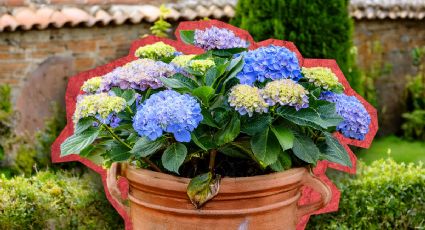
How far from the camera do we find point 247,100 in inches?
81.9

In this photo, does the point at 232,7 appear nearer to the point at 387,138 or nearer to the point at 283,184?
the point at 387,138

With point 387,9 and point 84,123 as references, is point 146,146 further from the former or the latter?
point 387,9

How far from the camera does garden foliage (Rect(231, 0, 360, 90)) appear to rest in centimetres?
610

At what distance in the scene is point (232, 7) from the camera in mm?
7484

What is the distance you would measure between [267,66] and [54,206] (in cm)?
163

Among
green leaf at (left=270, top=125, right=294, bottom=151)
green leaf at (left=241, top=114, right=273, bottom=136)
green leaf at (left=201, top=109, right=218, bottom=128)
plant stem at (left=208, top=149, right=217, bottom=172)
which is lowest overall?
plant stem at (left=208, top=149, right=217, bottom=172)

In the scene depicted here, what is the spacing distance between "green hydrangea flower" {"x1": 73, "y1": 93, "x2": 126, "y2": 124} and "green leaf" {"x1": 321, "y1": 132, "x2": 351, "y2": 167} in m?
0.69

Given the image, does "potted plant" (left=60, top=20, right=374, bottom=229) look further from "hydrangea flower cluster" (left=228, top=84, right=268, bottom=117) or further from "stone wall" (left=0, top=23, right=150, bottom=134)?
"stone wall" (left=0, top=23, right=150, bottom=134)

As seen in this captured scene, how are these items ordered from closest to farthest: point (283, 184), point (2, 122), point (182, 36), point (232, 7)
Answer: point (283, 184), point (182, 36), point (2, 122), point (232, 7)

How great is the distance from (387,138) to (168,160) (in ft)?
22.2

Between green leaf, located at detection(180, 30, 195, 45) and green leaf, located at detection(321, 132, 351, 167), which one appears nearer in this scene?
green leaf, located at detection(321, 132, 351, 167)

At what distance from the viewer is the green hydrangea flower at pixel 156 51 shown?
8.20ft

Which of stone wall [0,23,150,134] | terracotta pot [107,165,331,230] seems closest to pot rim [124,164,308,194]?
terracotta pot [107,165,331,230]

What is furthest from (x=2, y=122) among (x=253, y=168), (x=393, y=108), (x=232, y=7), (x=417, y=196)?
(x=393, y=108)
